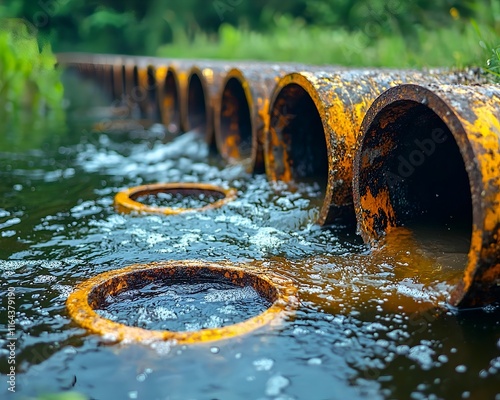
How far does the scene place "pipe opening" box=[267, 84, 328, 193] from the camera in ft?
14.8

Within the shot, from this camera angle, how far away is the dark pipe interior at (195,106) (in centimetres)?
744

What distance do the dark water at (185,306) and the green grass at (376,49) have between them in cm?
223

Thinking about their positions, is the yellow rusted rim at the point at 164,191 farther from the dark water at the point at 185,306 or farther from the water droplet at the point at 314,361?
the water droplet at the point at 314,361

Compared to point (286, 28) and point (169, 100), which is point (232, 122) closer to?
point (169, 100)

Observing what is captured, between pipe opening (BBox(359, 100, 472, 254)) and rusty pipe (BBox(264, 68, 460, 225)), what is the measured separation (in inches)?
11.2

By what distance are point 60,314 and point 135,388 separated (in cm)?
64

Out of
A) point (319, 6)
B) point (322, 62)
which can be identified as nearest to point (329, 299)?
point (322, 62)

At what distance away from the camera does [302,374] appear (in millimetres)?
1935

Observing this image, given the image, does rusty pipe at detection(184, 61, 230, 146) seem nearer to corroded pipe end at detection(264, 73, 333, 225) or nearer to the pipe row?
the pipe row

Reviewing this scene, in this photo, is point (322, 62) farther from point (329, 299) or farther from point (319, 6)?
point (319, 6)

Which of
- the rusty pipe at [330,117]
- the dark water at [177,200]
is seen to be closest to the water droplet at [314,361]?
the rusty pipe at [330,117]

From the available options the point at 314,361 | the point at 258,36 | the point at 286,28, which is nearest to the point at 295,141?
the point at 314,361

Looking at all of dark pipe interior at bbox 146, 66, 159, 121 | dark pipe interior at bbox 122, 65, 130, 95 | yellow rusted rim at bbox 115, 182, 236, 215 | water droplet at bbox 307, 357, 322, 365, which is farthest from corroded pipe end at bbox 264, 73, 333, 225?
dark pipe interior at bbox 122, 65, 130, 95

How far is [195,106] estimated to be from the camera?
771cm
